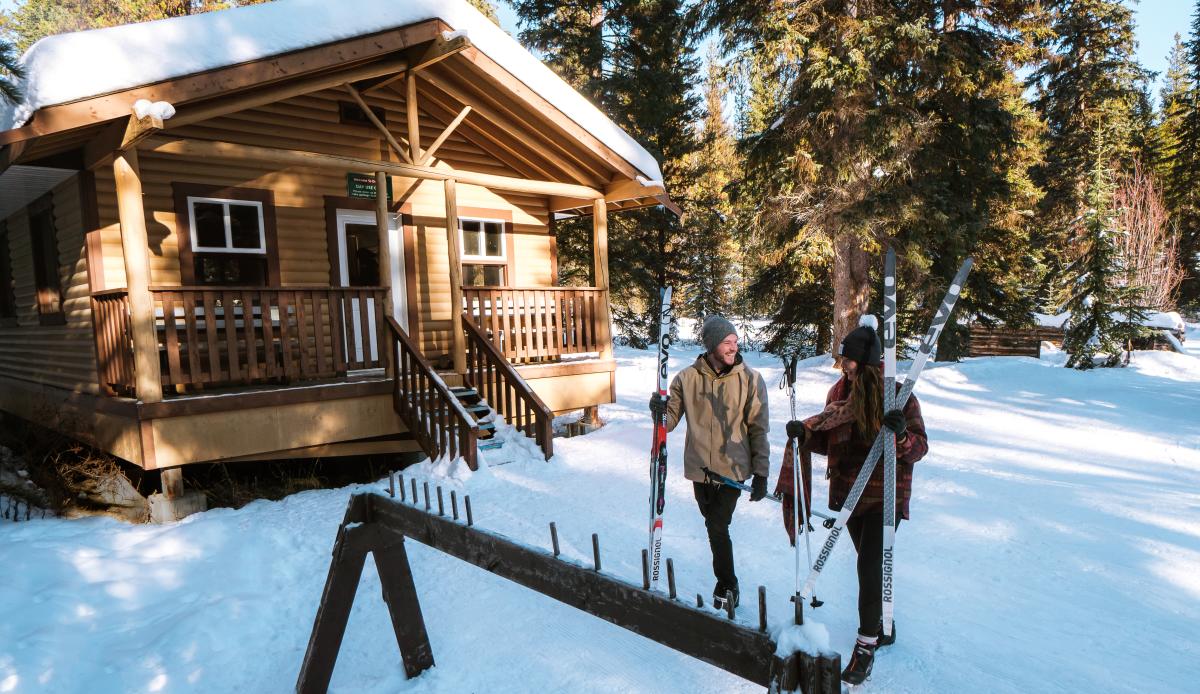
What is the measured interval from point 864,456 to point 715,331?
107 cm

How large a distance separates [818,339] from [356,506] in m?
19.8

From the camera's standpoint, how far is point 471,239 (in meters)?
10.5

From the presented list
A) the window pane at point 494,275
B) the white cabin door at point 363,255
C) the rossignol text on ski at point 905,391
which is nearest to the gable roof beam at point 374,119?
the white cabin door at point 363,255

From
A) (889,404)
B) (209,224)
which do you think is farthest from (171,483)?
(889,404)

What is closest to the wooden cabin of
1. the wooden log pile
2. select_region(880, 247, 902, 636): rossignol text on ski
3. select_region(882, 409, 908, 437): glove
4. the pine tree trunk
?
select_region(880, 247, 902, 636): rossignol text on ski

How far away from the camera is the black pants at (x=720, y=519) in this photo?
Answer: 3.82m

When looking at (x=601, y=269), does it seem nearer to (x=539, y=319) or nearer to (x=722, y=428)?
(x=539, y=319)

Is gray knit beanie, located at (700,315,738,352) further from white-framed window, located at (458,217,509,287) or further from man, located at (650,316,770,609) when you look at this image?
white-framed window, located at (458,217,509,287)

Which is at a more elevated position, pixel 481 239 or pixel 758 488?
pixel 481 239

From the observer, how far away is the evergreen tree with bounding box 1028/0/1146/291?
20766mm

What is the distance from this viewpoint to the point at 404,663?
139 inches

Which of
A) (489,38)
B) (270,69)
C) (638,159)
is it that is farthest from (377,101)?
(638,159)

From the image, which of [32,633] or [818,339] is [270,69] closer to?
[32,633]

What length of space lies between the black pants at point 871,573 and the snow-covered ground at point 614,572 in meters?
0.29
